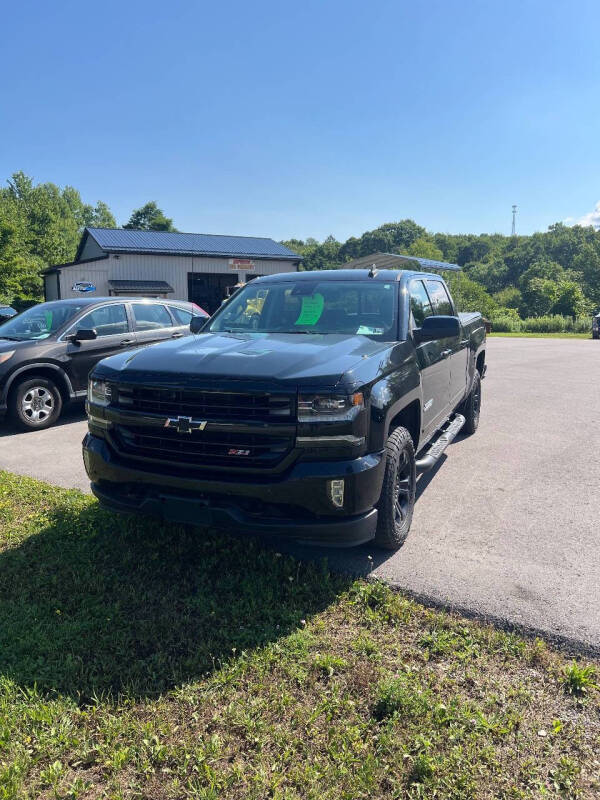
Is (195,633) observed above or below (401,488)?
below

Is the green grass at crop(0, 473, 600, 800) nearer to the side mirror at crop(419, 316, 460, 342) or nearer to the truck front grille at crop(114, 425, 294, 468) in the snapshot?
the truck front grille at crop(114, 425, 294, 468)

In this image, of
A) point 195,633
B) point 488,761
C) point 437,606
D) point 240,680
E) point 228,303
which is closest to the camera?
point 488,761

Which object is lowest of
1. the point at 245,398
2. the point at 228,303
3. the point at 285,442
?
the point at 285,442

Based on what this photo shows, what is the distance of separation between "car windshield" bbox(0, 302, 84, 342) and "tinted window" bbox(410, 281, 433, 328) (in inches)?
214

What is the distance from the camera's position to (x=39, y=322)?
27.2ft

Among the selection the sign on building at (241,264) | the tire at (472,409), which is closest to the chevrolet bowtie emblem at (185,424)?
the tire at (472,409)

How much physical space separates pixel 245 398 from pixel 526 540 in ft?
7.90

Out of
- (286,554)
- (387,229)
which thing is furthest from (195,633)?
(387,229)

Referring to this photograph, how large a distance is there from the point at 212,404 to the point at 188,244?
1224 inches

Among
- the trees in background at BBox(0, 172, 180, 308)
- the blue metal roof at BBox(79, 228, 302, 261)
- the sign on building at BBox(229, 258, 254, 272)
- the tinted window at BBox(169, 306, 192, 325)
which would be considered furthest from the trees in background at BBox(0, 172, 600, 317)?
the tinted window at BBox(169, 306, 192, 325)

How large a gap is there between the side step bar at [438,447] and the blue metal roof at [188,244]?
2683 centimetres

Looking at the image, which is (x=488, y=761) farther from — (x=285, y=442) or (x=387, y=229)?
(x=387, y=229)

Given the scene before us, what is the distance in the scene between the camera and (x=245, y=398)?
9.96 feet

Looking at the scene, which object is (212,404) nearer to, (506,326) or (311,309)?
(311,309)
